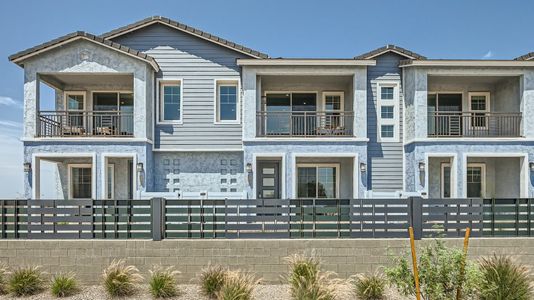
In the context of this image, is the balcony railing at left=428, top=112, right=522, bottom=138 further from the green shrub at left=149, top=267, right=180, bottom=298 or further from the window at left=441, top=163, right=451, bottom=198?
the green shrub at left=149, top=267, right=180, bottom=298

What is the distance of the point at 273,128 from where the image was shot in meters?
13.6

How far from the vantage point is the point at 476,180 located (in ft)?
45.1

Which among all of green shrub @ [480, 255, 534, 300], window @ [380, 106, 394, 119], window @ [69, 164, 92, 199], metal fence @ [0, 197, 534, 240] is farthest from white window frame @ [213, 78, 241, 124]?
green shrub @ [480, 255, 534, 300]

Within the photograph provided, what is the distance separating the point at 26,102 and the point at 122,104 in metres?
3.21

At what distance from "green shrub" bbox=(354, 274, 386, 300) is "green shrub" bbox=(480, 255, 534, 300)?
1.82 m

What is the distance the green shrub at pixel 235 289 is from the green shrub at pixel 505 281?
14.5 feet

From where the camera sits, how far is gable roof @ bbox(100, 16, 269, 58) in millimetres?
12836

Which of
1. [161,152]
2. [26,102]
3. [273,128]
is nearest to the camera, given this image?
[26,102]

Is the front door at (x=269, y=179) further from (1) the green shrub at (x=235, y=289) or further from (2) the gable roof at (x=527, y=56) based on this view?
(2) the gable roof at (x=527, y=56)

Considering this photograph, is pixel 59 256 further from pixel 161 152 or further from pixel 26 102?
pixel 26 102

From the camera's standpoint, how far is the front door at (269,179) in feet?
44.5

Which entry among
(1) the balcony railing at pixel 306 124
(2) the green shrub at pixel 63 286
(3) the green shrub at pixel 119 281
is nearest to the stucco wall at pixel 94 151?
(1) the balcony railing at pixel 306 124

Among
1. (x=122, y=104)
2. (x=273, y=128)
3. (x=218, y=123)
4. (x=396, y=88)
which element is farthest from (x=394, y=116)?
(x=122, y=104)

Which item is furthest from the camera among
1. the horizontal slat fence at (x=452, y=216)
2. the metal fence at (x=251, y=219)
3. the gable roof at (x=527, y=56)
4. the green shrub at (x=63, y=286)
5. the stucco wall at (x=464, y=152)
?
the gable roof at (x=527, y=56)
